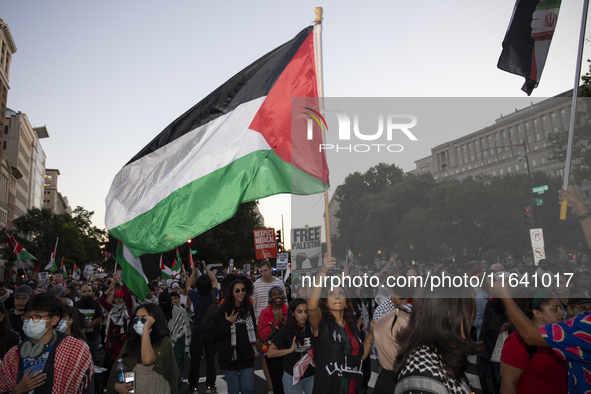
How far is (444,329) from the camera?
2.71 meters

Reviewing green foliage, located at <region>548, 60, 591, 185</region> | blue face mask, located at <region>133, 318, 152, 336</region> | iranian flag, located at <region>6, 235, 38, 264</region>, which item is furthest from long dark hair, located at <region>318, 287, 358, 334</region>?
iranian flag, located at <region>6, 235, 38, 264</region>

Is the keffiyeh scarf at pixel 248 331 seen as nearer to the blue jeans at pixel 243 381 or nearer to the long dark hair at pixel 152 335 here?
the blue jeans at pixel 243 381

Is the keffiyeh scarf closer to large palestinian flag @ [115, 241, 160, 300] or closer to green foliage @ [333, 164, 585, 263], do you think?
large palestinian flag @ [115, 241, 160, 300]

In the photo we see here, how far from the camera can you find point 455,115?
144 inches

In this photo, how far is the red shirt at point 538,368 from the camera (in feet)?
11.3

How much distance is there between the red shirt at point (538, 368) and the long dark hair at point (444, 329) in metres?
1.07

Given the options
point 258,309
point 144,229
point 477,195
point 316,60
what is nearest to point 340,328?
point 477,195

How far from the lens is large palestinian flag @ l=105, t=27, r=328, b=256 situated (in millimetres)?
5543

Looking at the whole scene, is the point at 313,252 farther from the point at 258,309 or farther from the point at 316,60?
the point at 258,309

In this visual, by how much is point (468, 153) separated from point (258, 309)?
569 cm

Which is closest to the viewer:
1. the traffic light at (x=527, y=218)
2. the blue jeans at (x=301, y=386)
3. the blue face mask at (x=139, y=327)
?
the traffic light at (x=527, y=218)

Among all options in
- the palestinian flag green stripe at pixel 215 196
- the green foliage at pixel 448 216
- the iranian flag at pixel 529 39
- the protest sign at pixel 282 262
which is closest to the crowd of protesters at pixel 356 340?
the green foliage at pixel 448 216

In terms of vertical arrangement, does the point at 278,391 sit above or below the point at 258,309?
below

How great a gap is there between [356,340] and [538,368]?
5.35ft
